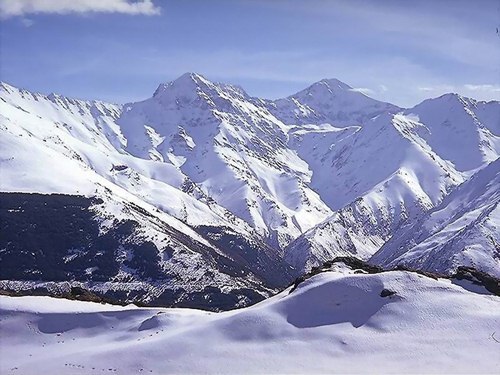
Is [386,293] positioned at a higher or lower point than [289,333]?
higher

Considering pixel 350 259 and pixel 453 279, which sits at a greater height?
pixel 350 259

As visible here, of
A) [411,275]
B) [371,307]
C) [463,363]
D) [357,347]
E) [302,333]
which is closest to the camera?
[463,363]

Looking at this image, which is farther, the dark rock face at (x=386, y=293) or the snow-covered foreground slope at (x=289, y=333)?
the dark rock face at (x=386, y=293)

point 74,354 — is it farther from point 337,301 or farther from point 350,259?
point 350,259

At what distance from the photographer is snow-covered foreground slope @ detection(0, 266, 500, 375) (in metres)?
58.1

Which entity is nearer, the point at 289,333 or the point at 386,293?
the point at 289,333

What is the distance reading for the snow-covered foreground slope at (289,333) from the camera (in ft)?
191

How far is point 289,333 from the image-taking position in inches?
2611

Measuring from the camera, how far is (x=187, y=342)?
6444 cm

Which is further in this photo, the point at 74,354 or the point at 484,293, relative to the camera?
the point at 484,293

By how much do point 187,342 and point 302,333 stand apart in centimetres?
1250

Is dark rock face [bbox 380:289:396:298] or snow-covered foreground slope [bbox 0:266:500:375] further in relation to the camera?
dark rock face [bbox 380:289:396:298]

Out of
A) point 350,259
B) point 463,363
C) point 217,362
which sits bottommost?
point 463,363

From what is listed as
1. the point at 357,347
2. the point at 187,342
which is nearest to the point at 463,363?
the point at 357,347
